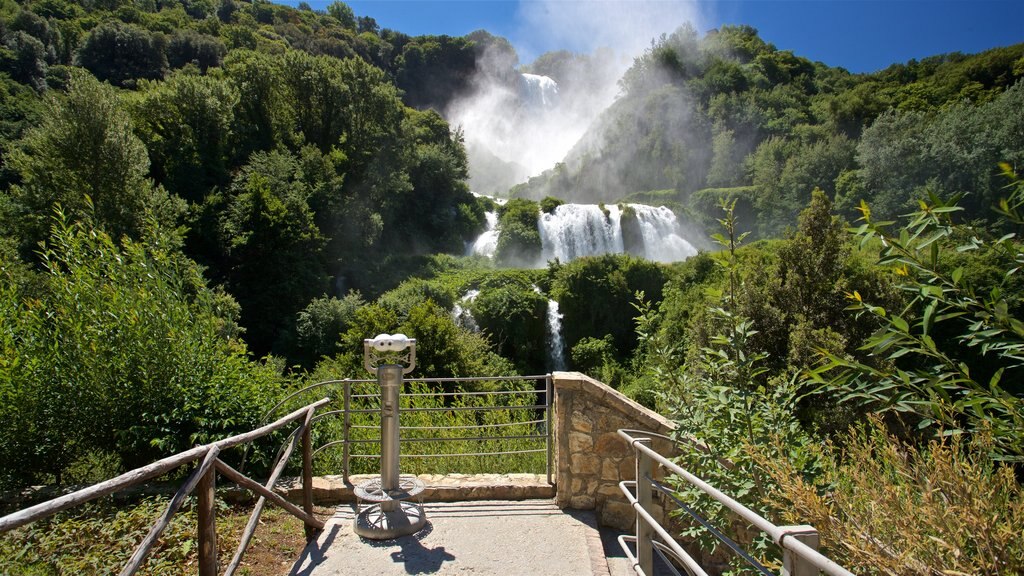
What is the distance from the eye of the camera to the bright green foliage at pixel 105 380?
4.65 meters

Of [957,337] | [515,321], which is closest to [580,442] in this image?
[957,337]

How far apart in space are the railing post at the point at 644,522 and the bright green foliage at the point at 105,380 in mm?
3738

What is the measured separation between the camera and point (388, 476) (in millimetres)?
3854

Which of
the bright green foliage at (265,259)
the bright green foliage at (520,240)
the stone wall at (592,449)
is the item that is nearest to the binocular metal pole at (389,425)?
the stone wall at (592,449)

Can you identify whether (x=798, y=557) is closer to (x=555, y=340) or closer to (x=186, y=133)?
(x=555, y=340)

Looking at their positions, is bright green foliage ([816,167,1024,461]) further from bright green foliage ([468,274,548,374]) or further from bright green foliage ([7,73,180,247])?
bright green foliage ([7,73,180,247])

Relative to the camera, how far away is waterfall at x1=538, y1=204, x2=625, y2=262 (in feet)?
102

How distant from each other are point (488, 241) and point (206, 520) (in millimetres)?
31981

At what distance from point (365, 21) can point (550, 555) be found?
90302mm

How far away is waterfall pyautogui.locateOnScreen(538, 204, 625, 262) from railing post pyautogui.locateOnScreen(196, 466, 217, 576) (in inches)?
1132

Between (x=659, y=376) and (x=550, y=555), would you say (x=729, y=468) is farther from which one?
(x=550, y=555)

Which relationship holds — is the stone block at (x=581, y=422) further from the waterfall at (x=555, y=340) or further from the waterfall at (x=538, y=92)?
the waterfall at (x=538, y=92)

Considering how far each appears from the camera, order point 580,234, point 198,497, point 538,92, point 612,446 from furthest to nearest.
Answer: point 538,92 → point 580,234 → point 612,446 → point 198,497

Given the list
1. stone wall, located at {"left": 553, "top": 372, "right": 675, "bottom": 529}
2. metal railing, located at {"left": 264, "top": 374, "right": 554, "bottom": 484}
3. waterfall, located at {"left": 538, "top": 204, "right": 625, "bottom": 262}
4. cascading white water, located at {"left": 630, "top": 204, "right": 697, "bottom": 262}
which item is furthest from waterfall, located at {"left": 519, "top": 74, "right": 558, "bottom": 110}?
stone wall, located at {"left": 553, "top": 372, "right": 675, "bottom": 529}
